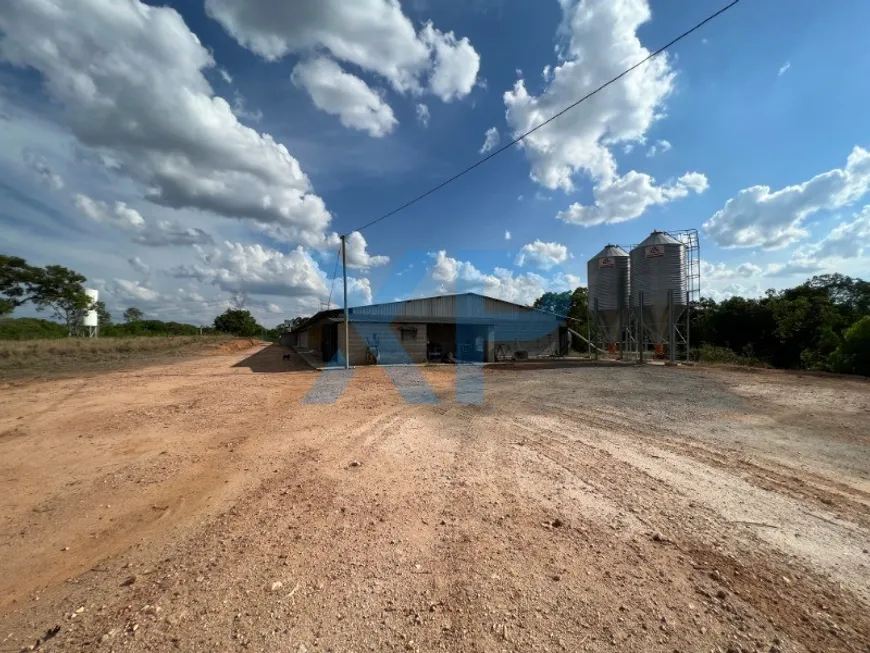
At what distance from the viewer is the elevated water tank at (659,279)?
18797 millimetres

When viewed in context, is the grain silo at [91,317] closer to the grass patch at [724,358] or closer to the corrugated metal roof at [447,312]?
the corrugated metal roof at [447,312]

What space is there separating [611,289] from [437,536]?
21.9 m

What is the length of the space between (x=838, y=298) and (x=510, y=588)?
4059 cm

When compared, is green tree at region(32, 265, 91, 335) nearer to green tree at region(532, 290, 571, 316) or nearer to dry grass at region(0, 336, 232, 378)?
dry grass at region(0, 336, 232, 378)

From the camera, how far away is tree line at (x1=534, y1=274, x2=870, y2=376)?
21859 millimetres

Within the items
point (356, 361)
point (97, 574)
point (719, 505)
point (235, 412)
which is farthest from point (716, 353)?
point (97, 574)

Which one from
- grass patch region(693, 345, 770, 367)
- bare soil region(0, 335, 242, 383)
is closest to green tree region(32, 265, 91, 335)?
bare soil region(0, 335, 242, 383)

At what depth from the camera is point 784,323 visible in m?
26.0

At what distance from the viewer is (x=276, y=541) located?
3100 millimetres

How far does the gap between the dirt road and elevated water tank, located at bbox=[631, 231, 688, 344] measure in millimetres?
13452

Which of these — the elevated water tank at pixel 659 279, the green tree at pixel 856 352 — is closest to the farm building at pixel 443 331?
the elevated water tank at pixel 659 279

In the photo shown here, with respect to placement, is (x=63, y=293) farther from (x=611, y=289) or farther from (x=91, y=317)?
(x=611, y=289)

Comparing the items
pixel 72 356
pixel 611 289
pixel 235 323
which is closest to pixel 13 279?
pixel 72 356

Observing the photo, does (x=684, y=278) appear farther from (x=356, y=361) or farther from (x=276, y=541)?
(x=276, y=541)
